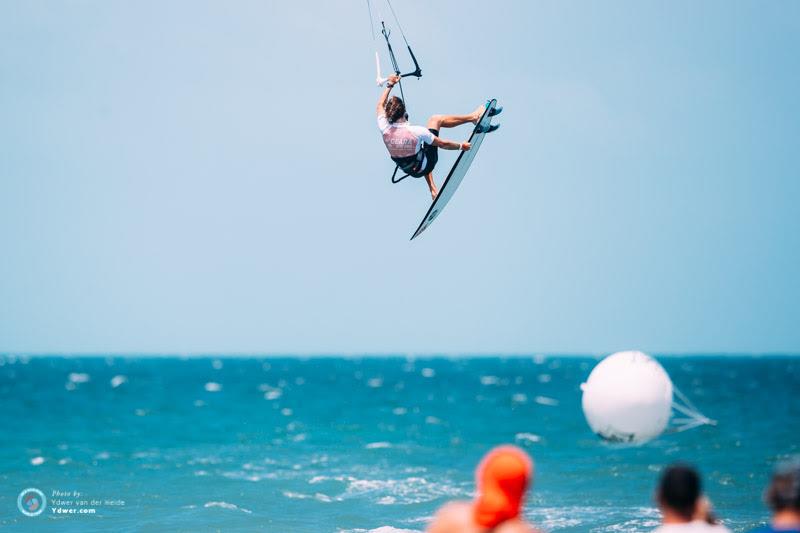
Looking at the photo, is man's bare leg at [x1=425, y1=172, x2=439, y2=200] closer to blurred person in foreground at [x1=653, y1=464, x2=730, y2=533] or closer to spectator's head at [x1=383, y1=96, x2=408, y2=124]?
spectator's head at [x1=383, y1=96, x2=408, y2=124]

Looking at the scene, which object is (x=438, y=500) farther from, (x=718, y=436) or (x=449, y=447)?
(x=718, y=436)

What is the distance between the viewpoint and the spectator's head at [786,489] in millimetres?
4805

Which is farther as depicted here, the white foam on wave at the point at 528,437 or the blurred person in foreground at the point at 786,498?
the white foam on wave at the point at 528,437

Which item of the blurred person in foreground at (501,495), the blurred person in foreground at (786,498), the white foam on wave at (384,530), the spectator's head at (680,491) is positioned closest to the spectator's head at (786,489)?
the blurred person in foreground at (786,498)

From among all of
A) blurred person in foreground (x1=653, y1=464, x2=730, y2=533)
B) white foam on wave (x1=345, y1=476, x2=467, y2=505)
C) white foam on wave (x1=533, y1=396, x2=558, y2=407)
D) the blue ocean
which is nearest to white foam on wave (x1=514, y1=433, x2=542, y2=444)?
the blue ocean

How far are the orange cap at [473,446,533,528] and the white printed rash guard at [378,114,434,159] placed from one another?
5613mm

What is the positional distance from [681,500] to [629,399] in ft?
5.69

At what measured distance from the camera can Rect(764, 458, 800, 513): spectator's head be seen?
15.8ft

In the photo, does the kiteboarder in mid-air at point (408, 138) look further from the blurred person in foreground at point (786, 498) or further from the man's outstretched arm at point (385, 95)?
the blurred person in foreground at point (786, 498)

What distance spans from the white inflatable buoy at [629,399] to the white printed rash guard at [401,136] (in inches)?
150

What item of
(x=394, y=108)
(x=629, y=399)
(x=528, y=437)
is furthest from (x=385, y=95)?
(x=528, y=437)

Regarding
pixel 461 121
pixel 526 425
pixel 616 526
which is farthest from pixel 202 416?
pixel 461 121

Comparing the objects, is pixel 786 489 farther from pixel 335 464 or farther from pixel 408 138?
pixel 335 464

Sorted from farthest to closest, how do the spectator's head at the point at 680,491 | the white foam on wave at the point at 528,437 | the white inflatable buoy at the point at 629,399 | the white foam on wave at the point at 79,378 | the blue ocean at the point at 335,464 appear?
1. the white foam on wave at the point at 79,378
2. the white foam on wave at the point at 528,437
3. the blue ocean at the point at 335,464
4. the white inflatable buoy at the point at 629,399
5. the spectator's head at the point at 680,491
